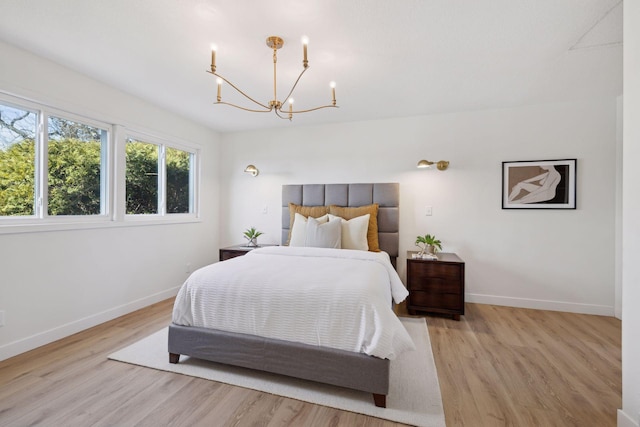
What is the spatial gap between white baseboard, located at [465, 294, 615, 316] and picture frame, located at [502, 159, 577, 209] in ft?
3.57

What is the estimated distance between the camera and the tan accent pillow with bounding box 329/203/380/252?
11.3 ft

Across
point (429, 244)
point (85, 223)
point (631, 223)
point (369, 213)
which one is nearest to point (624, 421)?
point (631, 223)

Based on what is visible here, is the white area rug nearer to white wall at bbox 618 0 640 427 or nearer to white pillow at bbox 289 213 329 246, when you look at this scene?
white wall at bbox 618 0 640 427

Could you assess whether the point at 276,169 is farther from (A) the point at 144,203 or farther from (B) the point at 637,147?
(B) the point at 637,147

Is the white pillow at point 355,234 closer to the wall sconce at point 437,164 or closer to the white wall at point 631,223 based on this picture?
the wall sconce at point 437,164

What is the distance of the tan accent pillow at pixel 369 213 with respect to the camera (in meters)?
3.44

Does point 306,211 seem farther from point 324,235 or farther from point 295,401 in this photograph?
point 295,401

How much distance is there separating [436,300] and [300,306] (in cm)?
189

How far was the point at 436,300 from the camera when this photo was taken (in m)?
3.07

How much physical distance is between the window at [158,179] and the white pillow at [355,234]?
7.59ft

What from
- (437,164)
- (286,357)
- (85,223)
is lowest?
(286,357)

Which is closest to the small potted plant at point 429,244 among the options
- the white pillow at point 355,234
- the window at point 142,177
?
the white pillow at point 355,234

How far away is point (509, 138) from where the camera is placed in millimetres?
3371

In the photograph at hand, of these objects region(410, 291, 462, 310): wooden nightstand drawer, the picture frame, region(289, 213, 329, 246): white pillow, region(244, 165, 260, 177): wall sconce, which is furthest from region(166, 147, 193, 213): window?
the picture frame
